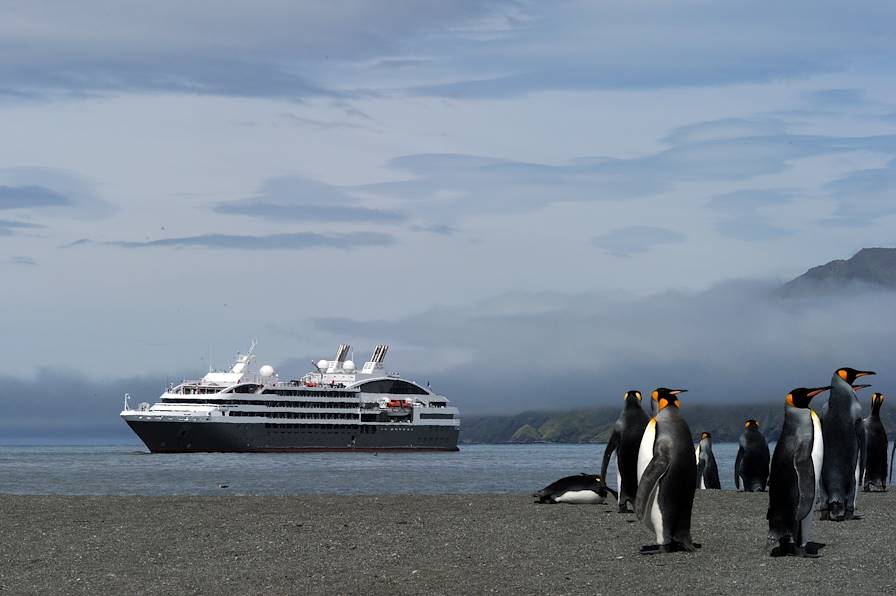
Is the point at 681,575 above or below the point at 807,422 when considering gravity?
below

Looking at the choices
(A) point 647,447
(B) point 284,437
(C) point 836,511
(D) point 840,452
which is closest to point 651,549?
(A) point 647,447

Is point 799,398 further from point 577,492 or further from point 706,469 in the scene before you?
point 706,469

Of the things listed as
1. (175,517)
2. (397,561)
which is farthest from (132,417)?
(397,561)

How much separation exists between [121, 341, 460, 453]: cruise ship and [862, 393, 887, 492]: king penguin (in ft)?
247

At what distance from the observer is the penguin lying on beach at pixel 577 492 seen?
68.0 feet

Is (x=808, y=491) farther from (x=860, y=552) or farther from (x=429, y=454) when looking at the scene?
(x=429, y=454)

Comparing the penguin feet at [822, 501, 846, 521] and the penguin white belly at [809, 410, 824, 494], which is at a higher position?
the penguin white belly at [809, 410, 824, 494]

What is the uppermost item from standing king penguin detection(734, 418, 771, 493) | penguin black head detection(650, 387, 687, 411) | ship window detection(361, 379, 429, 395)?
ship window detection(361, 379, 429, 395)

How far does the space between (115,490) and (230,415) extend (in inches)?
2239

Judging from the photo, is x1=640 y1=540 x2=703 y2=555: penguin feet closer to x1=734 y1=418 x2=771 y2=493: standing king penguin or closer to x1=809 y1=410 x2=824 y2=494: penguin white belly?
x1=809 y1=410 x2=824 y2=494: penguin white belly

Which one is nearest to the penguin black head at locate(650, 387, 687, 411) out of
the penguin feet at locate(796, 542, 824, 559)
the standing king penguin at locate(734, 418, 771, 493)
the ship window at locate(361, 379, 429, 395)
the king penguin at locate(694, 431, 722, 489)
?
the penguin feet at locate(796, 542, 824, 559)

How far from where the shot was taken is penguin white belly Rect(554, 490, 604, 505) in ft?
68.1

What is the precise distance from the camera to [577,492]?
68.2 feet

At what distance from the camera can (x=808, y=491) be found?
1290cm
